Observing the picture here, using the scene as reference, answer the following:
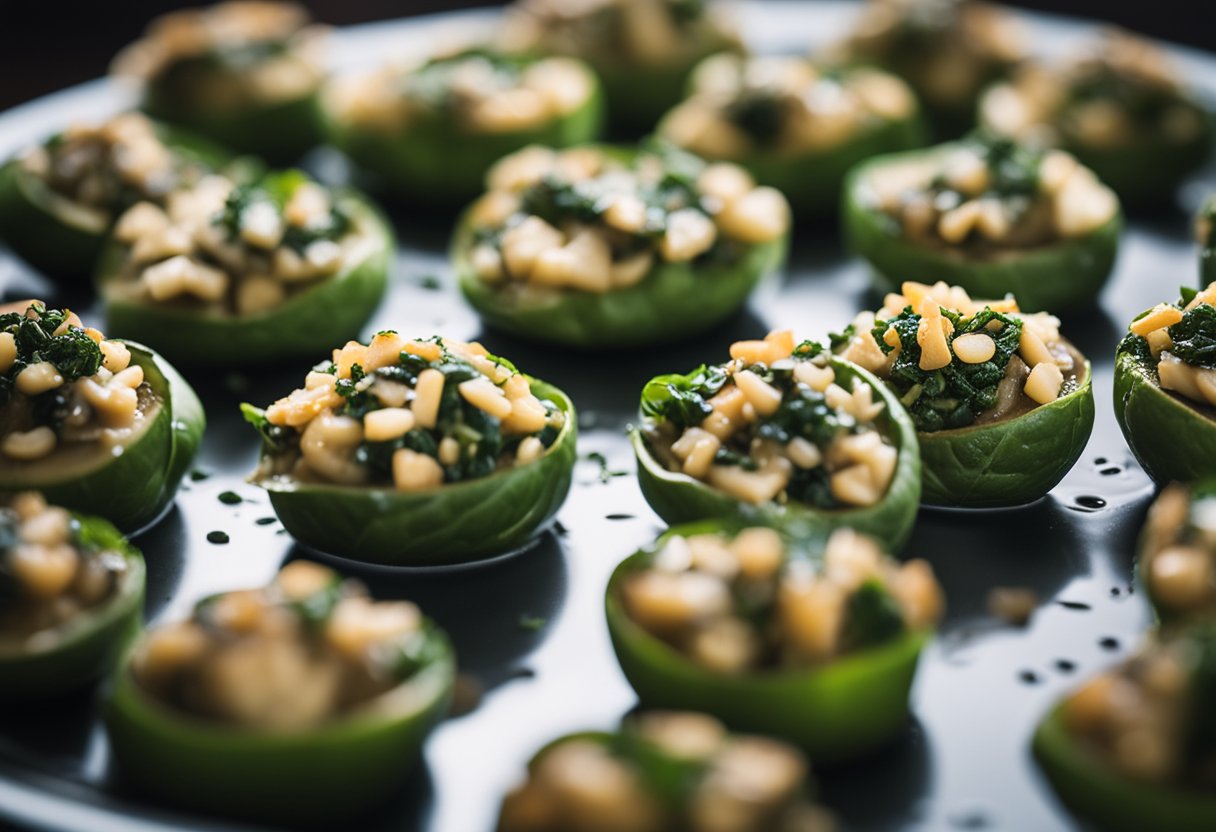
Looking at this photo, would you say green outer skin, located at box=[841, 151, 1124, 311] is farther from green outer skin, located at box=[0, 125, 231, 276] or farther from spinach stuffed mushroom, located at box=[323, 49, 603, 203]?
green outer skin, located at box=[0, 125, 231, 276]

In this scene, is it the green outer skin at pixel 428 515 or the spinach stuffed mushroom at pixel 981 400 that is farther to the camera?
the spinach stuffed mushroom at pixel 981 400

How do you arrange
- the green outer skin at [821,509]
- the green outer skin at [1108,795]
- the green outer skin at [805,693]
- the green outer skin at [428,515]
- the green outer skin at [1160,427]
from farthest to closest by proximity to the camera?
the green outer skin at [1160,427] < the green outer skin at [428,515] < the green outer skin at [821,509] < the green outer skin at [805,693] < the green outer skin at [1108,795]

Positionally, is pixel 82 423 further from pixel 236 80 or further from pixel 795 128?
pixel 795 128

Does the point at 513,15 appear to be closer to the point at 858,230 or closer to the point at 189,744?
the point at 858,230

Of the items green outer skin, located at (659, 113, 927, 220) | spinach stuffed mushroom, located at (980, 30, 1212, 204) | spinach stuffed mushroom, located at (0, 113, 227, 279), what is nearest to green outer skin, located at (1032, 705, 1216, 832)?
green outer skin, located at (659, 113, 927, 220)

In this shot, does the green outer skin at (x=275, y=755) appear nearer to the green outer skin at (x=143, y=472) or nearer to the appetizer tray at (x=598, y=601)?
the appetizer tray at (x=598, y=601)

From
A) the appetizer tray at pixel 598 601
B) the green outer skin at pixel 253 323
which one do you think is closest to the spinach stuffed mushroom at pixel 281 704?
the appetizer tray at pixel 598 601

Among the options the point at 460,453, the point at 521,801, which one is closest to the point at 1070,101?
the point at 460,453
